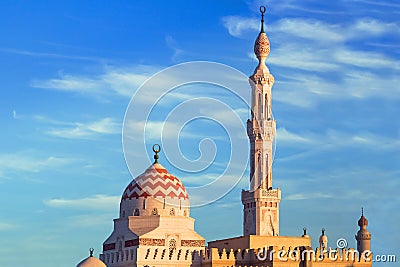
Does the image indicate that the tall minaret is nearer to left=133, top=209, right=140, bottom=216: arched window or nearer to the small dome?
left=133, top=209, right=140, bottom=216: arched window

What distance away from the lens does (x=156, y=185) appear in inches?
2304

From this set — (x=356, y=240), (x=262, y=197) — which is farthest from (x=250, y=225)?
(x=356, y=240)

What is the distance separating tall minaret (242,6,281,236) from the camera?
67.9 meters

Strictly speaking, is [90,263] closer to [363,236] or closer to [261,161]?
[261,161]

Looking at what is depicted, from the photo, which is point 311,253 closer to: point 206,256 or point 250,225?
point 206,256

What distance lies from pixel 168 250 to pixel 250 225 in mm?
13831

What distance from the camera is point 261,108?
69.8 metres

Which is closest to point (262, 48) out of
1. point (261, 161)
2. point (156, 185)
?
point (261, 161)

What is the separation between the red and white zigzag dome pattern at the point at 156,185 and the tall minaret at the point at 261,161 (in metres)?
10.1

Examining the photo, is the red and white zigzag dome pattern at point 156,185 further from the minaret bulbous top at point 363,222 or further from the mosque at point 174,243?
the minaret bulbous top at point 363,222

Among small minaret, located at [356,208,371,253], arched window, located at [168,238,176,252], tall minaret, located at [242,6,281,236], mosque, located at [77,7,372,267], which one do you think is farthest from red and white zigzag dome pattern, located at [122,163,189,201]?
small minaret, located at [356,208,371,253]

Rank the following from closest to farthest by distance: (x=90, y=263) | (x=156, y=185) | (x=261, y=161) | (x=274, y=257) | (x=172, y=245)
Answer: (x=90, y=263)
(x=274, y=257)
(x=172, y=245)
(x=156, y=185)
(x=261, y=161)

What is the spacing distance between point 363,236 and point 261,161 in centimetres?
1006

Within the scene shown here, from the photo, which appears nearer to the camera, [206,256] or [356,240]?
[206,256]
